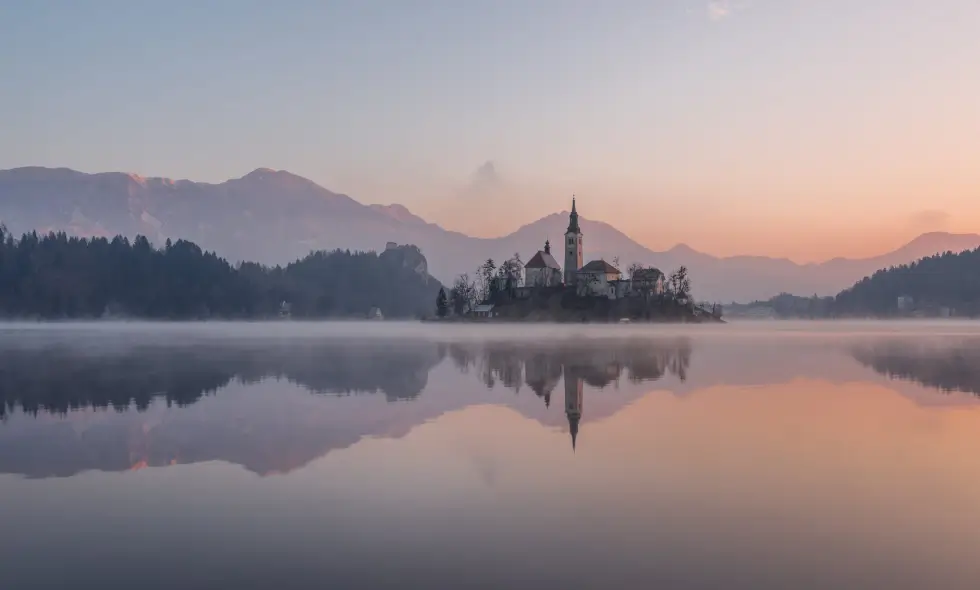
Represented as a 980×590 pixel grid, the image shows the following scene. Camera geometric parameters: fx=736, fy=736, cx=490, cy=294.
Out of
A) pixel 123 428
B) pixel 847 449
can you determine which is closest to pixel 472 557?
pixel 847 449

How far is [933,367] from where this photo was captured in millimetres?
48531

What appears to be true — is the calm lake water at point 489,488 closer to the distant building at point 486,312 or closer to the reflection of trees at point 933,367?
the reflection of trees at point 933,367

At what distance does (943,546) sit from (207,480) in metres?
14.6

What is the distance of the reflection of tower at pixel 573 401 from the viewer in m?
24.7

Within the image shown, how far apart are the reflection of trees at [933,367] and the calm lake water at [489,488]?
4.17 metres

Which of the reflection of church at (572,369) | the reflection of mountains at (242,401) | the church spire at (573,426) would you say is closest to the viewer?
the reflection of mountains at (242,401)

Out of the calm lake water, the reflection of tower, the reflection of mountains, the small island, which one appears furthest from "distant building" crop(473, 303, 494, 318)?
the calm lake water

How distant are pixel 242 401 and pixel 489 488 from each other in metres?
17.6

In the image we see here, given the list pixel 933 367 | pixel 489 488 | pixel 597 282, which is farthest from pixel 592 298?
pixel 489 488

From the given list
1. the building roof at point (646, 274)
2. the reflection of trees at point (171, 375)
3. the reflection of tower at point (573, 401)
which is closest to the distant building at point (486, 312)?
the building roof at point (646, 274)

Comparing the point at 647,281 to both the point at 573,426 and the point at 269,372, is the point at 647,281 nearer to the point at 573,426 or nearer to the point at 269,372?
the point at 269,372

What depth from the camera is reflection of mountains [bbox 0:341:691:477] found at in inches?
785

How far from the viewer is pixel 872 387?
36.4m

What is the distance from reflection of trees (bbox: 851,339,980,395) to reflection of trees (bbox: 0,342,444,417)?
1059 inches
